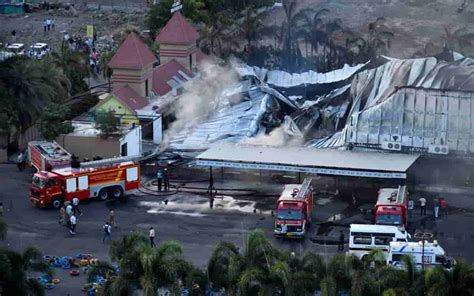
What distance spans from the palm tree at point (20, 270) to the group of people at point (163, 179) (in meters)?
14.2

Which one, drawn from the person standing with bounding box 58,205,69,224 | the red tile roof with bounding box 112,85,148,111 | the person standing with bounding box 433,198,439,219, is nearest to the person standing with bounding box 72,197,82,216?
the person standing with bounding box 58,205,69,224

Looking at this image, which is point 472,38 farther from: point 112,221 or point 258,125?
point 112,221

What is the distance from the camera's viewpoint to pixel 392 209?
149 ft

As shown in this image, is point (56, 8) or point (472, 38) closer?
point (472, 38)

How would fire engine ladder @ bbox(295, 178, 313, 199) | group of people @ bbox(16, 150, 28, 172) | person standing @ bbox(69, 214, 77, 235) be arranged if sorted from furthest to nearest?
group of people @ bbox(16, 150, 28, 172) → fire engine ladder @ bbox(295, 178, 313, 199) → person standing @ bbox(69, 214, 77, 235)

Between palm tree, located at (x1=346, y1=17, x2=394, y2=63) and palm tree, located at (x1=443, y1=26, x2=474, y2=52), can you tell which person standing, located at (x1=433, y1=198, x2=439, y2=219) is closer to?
palm tree, located at (x1=346, y1=17, x2=394, y2=63)

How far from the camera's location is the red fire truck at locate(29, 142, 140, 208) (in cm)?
4881

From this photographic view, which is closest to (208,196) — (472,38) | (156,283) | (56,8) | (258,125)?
(258,125)

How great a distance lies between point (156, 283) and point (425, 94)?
19.6 meters

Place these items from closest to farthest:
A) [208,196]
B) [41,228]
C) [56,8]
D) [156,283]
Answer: [156,283] → [41,228] → [208,196] → [56,8]

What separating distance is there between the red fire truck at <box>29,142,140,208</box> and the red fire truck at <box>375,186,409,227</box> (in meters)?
9.70

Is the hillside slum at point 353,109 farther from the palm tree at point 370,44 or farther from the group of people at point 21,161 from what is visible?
the palm tree at point 370,44

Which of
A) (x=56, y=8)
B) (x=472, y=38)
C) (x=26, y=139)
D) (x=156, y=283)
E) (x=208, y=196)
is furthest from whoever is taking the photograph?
(x=56, y=8)

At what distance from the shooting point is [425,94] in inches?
2052
